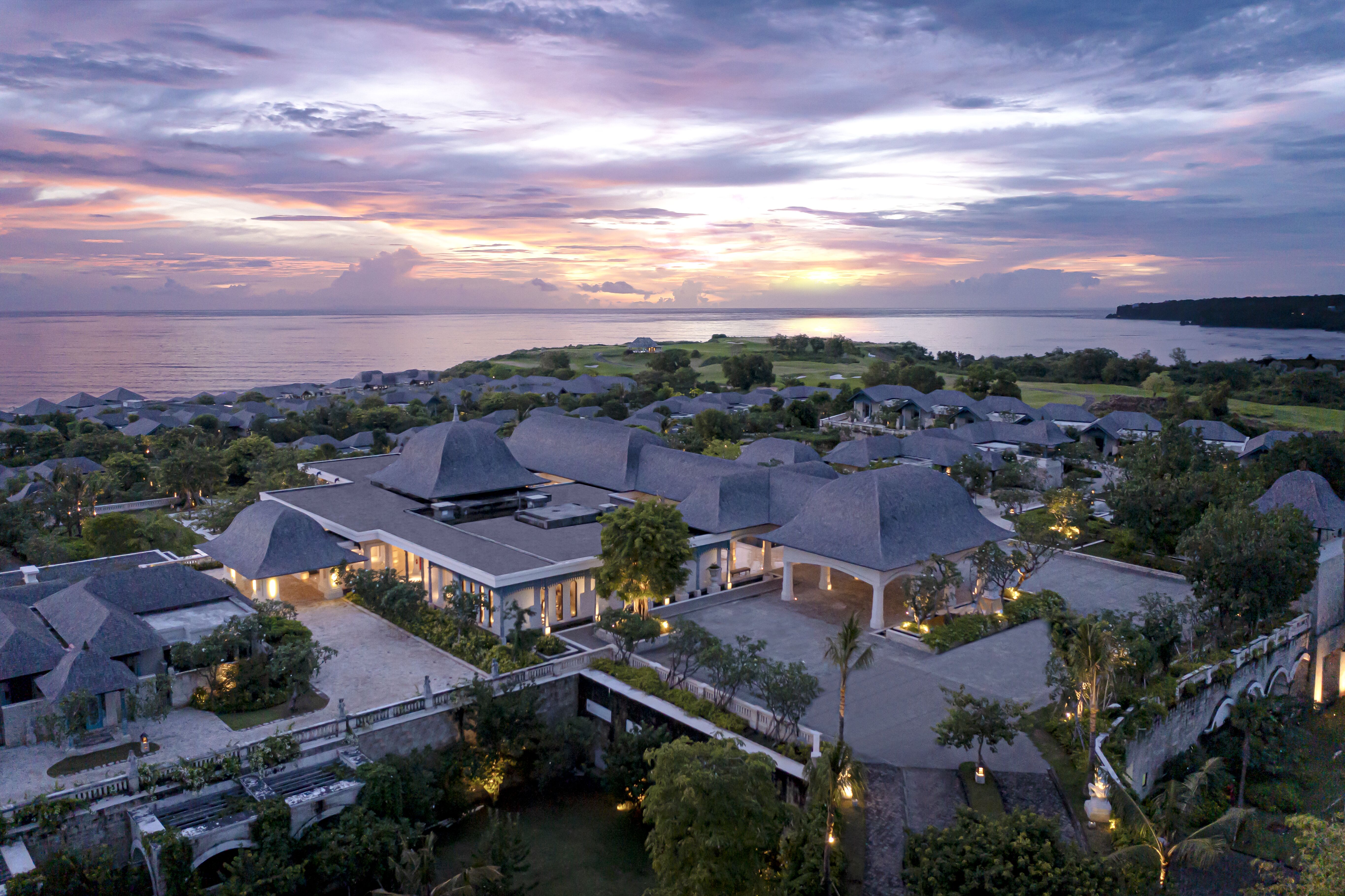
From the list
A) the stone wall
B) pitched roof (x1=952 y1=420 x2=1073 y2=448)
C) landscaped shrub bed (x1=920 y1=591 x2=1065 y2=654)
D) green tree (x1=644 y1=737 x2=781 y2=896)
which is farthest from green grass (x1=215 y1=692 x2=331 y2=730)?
pitched roof (x1=952 y1=420 x2=1073 y2=448)

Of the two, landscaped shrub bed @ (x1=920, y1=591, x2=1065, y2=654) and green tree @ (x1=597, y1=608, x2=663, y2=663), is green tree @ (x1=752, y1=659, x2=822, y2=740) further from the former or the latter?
landscaped shrub bed @ (x1=920, y1=591, x2=1065, y2=654)

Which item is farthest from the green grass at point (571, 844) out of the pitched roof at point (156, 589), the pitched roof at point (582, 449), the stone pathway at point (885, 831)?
the pitched roof at point (582, 449)

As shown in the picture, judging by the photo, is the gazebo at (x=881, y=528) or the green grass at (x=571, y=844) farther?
the gazebo at (x=881, y=528)

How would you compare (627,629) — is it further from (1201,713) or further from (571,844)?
(1201,713)

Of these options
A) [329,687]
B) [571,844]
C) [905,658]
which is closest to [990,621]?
[905,658]

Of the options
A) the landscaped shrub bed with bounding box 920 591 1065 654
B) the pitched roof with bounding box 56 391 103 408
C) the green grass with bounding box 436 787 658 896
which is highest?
the pitched roof with bounding box 56 391 103 408

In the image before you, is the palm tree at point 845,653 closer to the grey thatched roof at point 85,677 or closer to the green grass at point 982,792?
the green grass at point 982,792
